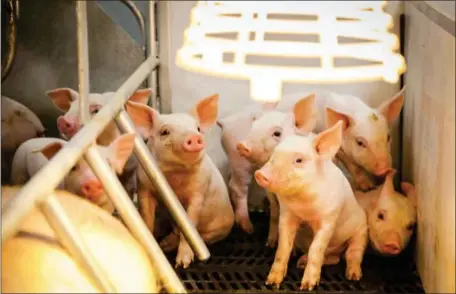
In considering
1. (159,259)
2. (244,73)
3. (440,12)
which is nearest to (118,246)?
(159,259)

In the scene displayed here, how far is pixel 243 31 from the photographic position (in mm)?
1157

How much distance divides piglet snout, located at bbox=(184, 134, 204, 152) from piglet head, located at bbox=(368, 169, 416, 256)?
496mm

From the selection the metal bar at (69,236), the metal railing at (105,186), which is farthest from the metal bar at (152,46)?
the metal bar at (69,236)

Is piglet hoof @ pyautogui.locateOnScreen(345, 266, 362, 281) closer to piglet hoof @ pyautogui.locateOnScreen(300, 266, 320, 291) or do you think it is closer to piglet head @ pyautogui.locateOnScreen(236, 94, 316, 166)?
piglet hoof @ pyautogui.locateOnScreen(300, 266, 320, 291)

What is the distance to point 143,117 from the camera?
1747mm

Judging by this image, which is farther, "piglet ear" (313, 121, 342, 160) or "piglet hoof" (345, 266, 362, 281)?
"piglet hoof" (345, 266, 362, 281)

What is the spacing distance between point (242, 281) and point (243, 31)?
2.38 feet

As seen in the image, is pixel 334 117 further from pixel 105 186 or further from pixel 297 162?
pixel 105 186

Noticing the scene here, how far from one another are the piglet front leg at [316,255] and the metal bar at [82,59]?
0.63m

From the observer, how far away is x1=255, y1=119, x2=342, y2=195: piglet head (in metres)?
1.50

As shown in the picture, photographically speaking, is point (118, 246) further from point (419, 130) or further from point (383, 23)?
point (419, 130)

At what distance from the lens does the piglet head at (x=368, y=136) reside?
5.94 ft

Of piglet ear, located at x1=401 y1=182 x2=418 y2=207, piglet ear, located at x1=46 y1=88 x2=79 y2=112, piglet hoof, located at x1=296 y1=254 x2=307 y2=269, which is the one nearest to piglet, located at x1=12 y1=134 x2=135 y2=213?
piglet ear, located at x1=46 y1=88 x2=79 y2=112

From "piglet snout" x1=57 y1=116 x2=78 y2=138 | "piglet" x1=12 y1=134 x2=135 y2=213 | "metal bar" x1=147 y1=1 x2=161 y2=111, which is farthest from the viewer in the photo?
"metal bar" x1=147 y1=1 x2=161 y2=111
